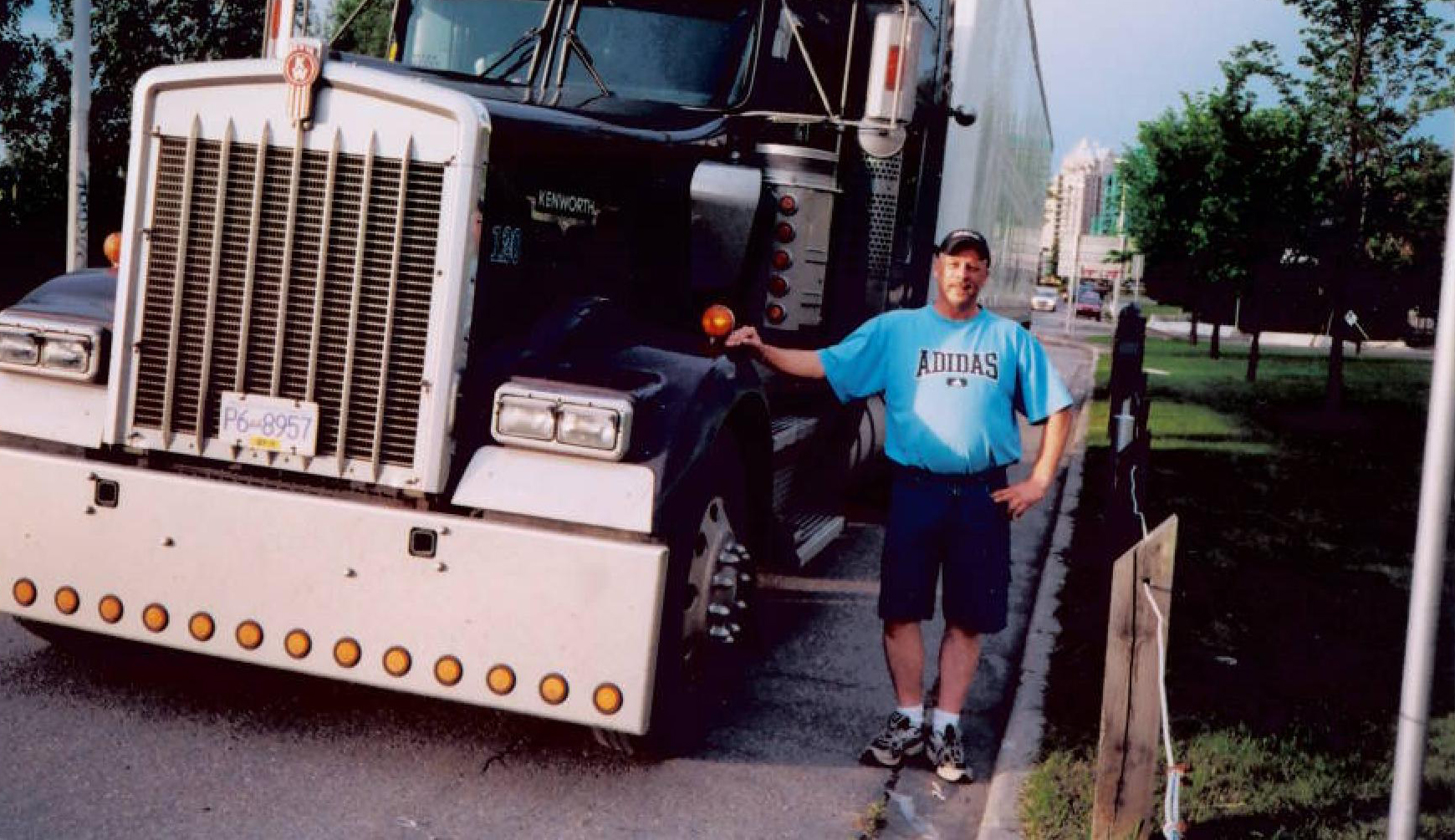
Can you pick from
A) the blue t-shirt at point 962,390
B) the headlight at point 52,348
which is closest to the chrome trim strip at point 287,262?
the headlight at point 52,348

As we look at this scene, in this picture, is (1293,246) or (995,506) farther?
(1293,246)

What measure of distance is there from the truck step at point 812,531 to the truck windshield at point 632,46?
190 cm

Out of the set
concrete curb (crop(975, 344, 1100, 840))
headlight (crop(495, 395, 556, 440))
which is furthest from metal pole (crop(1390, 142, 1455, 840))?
headlight (crop(495, 395, 556, 440))

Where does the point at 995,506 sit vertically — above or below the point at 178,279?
below

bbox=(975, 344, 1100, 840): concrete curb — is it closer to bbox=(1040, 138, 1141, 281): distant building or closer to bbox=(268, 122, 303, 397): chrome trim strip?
bbox=(268, 122, 303, 397): chrome trim strip

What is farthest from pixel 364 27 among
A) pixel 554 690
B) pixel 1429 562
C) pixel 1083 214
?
pixel 1083 214

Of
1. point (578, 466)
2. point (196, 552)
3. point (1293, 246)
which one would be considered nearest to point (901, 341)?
point (578, 466)

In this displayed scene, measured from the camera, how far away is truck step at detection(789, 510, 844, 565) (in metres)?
5.77

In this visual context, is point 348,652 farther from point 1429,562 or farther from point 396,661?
point 1429,562

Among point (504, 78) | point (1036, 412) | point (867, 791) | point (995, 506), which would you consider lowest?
point (867, 791)

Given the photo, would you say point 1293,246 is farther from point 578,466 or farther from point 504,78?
point 578,466

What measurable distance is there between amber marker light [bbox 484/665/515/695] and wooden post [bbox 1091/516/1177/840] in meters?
1.73

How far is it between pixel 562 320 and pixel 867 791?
6.22 ft

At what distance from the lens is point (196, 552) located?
13.9 ft
